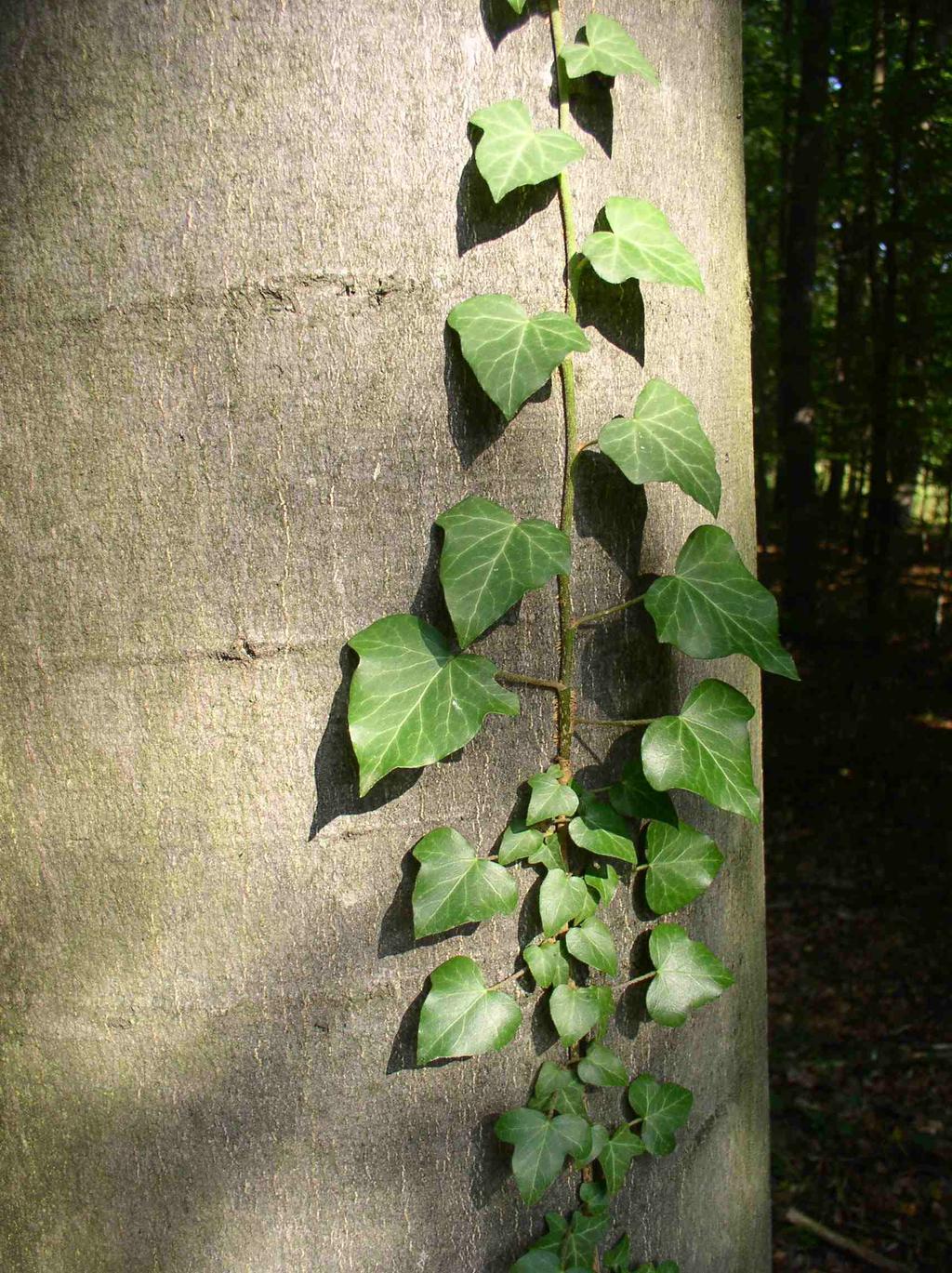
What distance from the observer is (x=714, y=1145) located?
3.40 ft

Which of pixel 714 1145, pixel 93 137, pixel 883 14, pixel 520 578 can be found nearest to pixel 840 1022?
pixel 714 1145

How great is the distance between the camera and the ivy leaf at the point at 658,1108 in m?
0.94

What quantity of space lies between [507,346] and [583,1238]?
0.83m

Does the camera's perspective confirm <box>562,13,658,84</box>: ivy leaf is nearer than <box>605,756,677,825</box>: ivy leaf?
Yes

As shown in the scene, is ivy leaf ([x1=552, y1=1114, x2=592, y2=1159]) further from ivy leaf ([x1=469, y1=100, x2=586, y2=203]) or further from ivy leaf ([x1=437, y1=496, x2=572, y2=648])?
ivy leaf ([x1=469, y1=100, x2=586, y2=203])

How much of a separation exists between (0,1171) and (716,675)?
2.61 ft

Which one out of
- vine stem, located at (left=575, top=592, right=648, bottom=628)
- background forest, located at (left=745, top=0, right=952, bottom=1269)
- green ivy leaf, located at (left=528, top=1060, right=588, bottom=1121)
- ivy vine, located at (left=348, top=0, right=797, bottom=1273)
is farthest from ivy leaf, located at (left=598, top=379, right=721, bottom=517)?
background forest, located at (left=745, top=0, right=952, bottom=1269)

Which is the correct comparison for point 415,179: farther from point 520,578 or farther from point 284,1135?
point 284,1135

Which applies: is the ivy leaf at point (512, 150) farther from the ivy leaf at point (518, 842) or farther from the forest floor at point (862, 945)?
the forest floor at point (862, 945)

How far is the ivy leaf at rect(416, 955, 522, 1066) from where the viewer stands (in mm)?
833

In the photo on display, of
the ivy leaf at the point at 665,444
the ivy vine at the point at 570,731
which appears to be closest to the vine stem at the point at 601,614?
the ivy vine at the point at 570,731

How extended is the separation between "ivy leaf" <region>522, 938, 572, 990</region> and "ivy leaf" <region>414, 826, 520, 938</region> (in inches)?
2.8

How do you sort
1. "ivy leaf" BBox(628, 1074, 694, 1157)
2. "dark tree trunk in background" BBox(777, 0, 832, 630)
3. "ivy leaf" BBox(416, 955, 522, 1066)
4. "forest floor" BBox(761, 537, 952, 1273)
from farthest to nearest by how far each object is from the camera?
"dark tree trunk in background" BBox(777, 0, 832, 630)
"forest floor" BBox(761, 537, 952, 1273)
"ivy leaf" BBox(628, 1074, 694, 1157)
"ivy leaf" BBox(416, 955, 522, 1066)

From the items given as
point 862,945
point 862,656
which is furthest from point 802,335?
point 862,945
